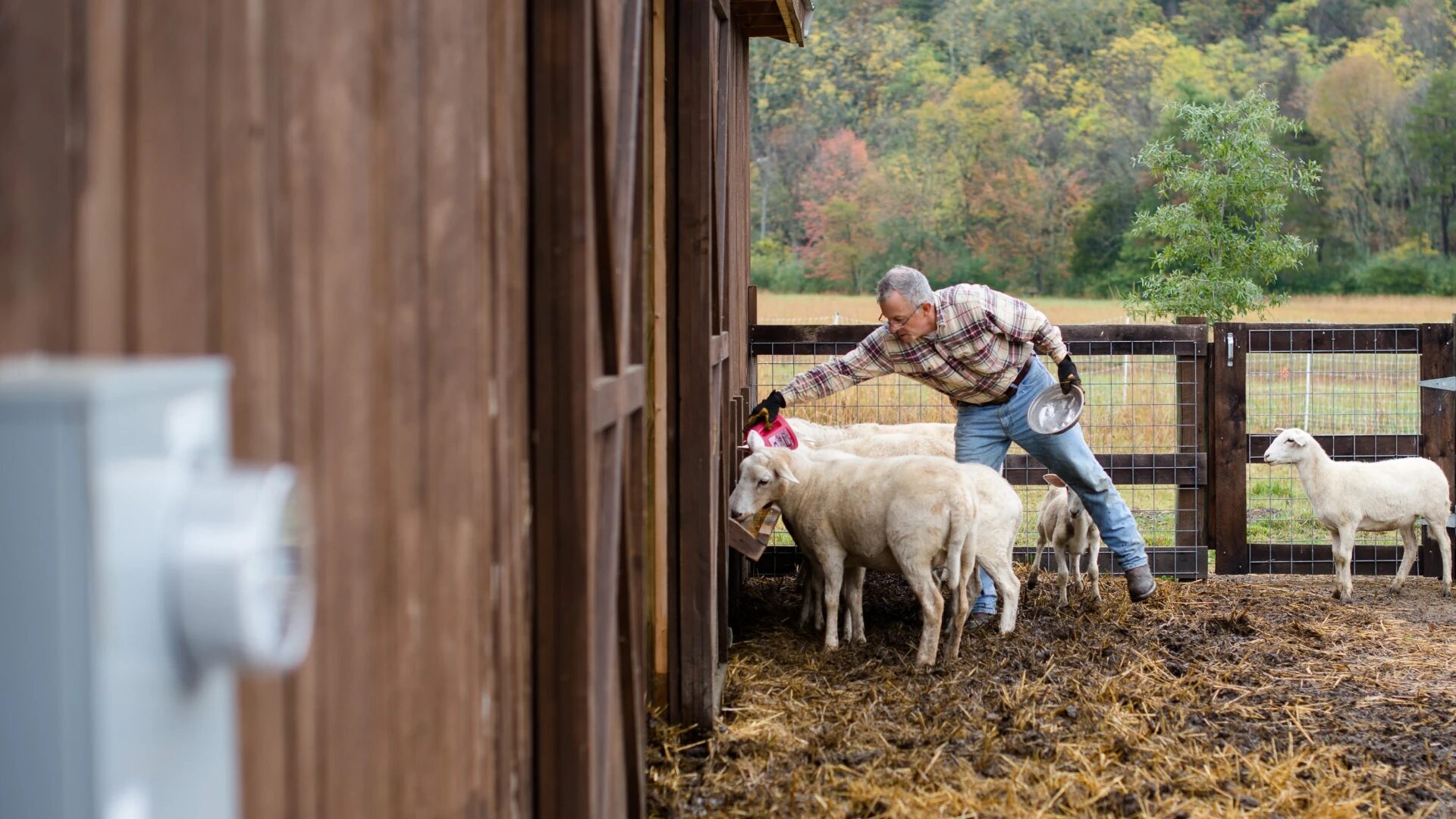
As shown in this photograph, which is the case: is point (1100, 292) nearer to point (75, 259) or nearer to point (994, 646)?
point (994, 646)

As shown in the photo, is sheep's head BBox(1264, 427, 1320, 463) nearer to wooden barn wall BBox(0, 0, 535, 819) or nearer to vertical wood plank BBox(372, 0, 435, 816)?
wooden barn wall BBox(0, 0, 535, 819)

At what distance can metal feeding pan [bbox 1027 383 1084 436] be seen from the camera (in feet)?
24.6

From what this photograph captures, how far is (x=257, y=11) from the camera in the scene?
1269mm

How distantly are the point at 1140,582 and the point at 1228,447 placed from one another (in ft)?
5.29

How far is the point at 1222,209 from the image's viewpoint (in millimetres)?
21453

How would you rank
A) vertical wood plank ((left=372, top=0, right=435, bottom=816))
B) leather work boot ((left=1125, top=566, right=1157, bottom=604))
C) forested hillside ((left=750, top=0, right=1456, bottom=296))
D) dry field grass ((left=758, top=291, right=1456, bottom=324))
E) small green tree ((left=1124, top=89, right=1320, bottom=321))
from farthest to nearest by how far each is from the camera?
forested hillside ((left=750, top=0, right=1456, bottom=296)), dry field grass ((left=758, top=291, right=1456, bottom=324)), small green tree ((left=1124, top=89, right=1320, bottom=321)), leather work boot ((left=1125, top=566, right=1157, bottom=604)), vertical wood plank ((left=372, top=0, right=435, bottom=816))

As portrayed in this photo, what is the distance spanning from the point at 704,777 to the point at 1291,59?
59.8 m

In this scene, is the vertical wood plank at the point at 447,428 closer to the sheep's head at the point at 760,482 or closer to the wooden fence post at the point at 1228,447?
the sheep's head at the point at 760,482

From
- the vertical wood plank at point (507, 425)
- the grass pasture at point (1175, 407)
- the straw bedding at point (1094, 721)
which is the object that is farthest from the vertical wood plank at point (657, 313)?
the grass pasture at point (1175, 407)

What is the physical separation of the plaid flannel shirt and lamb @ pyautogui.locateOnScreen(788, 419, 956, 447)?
25.5 inches

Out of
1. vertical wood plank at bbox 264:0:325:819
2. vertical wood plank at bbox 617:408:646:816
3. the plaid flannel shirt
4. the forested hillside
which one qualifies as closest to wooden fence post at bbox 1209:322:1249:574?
the plaid flannel shirt

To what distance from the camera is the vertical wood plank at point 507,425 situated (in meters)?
2.35

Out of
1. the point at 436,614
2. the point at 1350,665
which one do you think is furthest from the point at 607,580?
the point at 1350,665

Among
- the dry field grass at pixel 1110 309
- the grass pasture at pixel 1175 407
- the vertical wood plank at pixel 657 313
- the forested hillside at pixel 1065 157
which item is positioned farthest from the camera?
the forested hillside at pixel 1065 157
